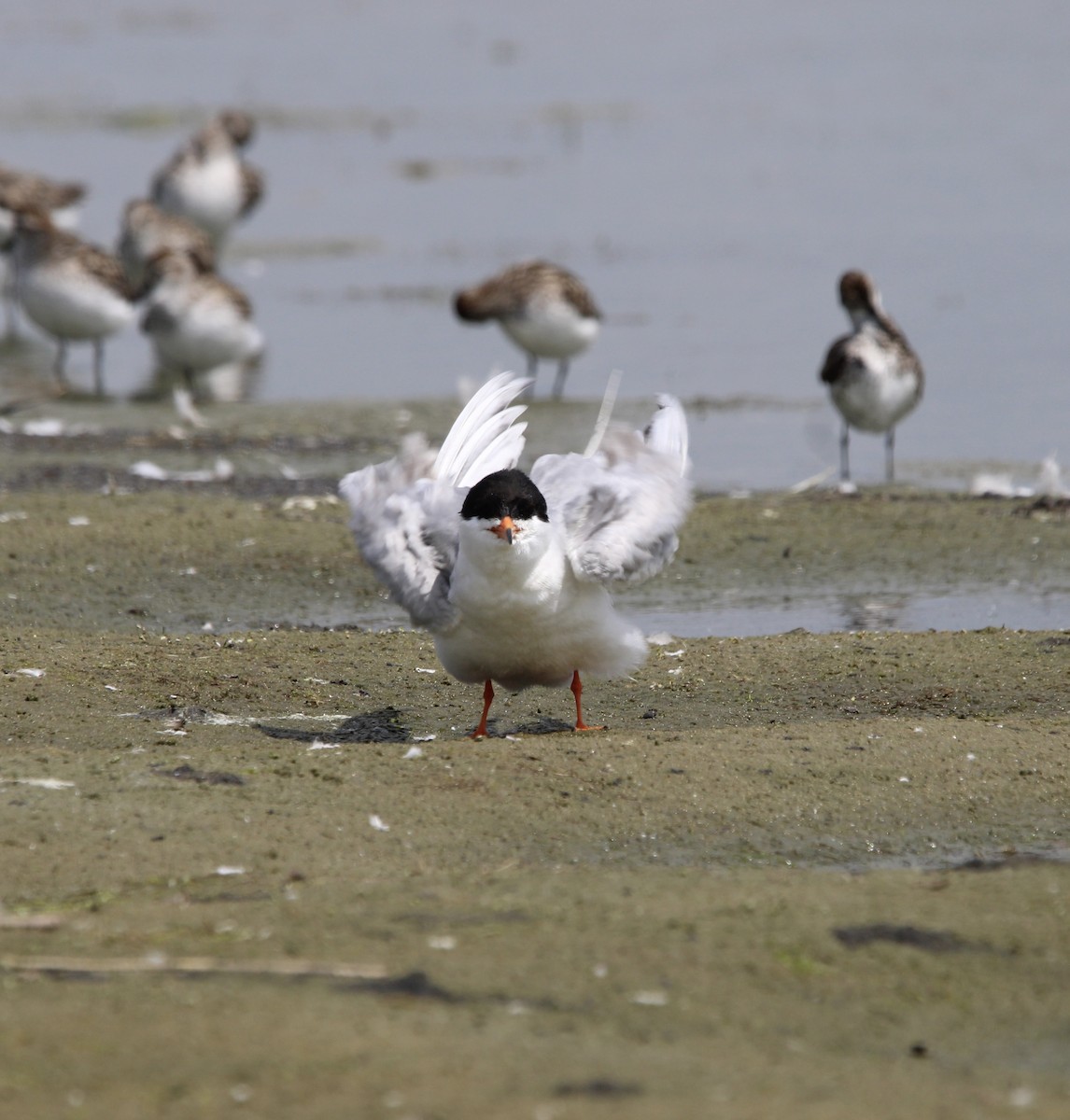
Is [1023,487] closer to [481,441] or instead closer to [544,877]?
[481,441]

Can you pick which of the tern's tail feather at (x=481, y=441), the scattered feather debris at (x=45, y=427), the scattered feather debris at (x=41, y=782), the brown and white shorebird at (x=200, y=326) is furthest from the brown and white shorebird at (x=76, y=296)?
the scattered feather debris at (x=41, y=782)

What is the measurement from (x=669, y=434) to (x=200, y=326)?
817 cm

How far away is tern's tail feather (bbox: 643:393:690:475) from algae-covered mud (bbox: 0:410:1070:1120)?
833 mm

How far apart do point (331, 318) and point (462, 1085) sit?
46.0 ft

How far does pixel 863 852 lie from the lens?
5.65 metres

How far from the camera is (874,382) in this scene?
463 inches

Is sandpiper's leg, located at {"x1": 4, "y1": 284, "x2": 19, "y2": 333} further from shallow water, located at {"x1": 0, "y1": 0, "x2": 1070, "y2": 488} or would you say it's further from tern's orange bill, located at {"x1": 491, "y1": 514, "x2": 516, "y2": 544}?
tern's orange bill, located at {"x1": 491, "y1": 514, "x2": 516, "y2": 544}

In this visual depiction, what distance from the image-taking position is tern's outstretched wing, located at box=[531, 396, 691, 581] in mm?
6449

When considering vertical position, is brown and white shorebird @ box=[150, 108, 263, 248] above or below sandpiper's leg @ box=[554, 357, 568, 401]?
above

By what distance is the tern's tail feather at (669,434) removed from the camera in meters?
7.25

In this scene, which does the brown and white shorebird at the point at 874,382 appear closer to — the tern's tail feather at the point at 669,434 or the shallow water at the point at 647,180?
the shallow water at the point at 647,180

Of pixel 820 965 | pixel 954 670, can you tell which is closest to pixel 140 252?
pixel 954 670

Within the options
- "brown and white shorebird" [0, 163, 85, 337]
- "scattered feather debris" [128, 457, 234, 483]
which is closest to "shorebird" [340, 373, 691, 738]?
"scattered feather debris" [128, 457, 234, 483]

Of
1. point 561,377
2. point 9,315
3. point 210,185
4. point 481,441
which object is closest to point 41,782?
Answer: point 481,441
